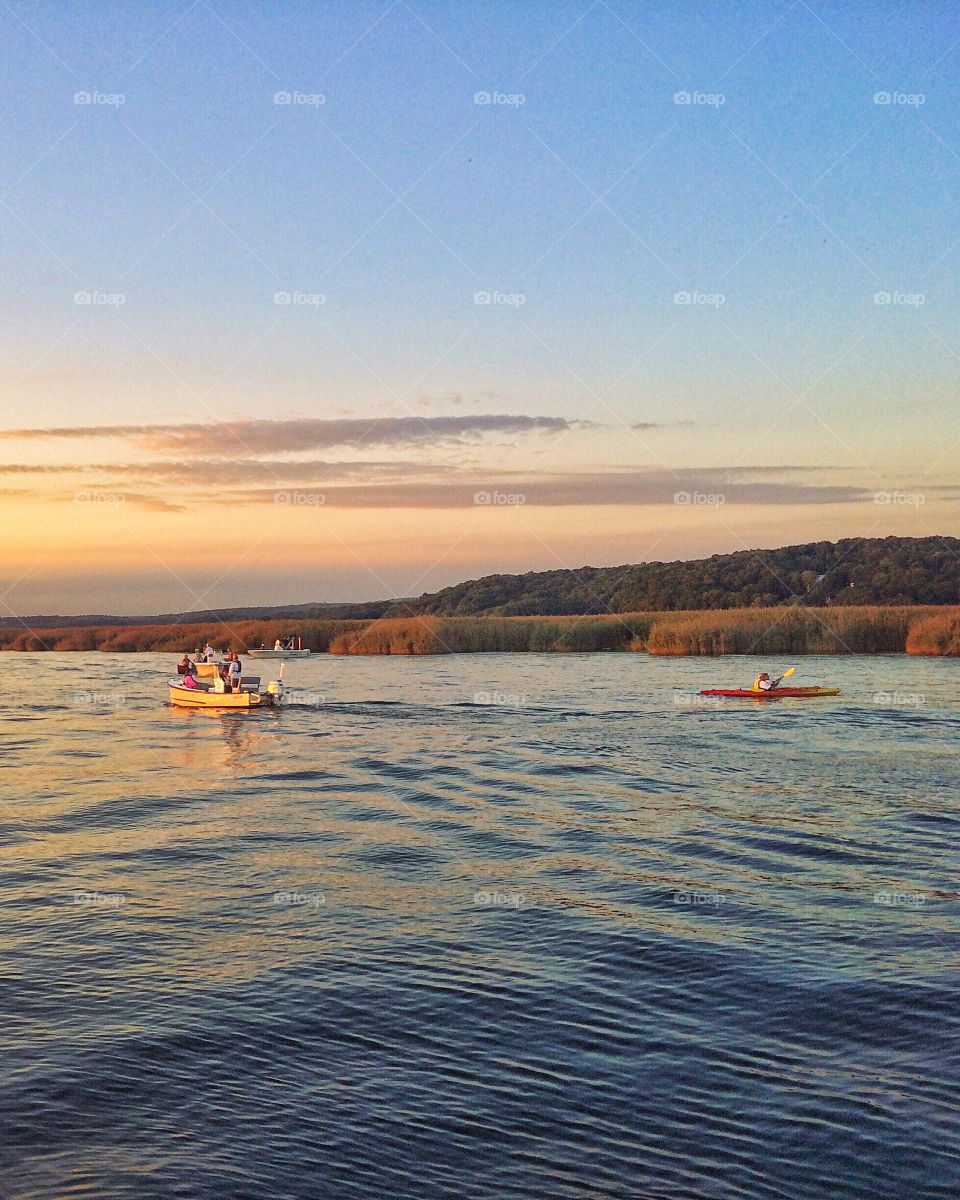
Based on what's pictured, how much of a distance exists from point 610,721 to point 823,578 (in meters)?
106

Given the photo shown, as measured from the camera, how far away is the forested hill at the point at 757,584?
118375 millimetres

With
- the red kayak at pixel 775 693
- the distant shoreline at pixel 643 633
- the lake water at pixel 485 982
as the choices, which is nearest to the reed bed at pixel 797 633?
the distant shoreline at pixel 643 633

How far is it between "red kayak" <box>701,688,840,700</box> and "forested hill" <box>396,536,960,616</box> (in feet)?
239

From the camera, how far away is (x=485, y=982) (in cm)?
1151

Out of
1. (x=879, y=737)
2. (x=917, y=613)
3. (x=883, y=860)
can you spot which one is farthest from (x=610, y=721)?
(x=917, y=613)

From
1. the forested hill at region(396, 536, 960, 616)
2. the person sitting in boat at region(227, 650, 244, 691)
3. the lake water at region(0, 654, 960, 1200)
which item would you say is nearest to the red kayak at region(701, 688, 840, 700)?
the lake water at region(0, 654, 960, 1200)

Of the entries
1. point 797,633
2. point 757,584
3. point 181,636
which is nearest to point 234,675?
point 797,633

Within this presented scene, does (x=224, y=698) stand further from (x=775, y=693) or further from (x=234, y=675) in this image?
(x=775, y=693)

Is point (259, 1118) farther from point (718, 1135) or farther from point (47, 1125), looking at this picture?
point (718, 1135)

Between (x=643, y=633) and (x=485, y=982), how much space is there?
5699 cm

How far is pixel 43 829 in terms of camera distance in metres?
20.0

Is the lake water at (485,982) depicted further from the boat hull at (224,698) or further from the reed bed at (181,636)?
the reed bed at (181,636)

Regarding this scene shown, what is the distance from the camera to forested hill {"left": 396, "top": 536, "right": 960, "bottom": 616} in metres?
118

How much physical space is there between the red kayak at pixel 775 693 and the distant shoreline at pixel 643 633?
700 inches
